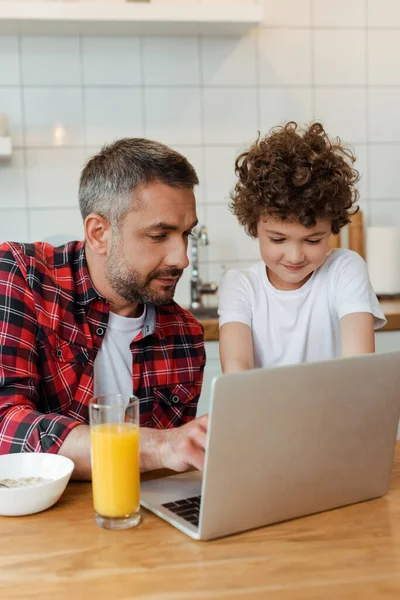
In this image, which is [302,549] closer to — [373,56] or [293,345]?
[293,345]

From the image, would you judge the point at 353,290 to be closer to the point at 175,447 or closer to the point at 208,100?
the point at 175,447

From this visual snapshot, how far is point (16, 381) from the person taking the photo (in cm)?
130

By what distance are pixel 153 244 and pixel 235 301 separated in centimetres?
27

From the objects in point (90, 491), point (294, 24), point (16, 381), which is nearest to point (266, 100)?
point (294, 24)

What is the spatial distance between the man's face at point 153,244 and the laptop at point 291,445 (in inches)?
19.7

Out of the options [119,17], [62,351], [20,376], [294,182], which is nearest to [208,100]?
[119,17]

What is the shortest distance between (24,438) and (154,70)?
1.97m

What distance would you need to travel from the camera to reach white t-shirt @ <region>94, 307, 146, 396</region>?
5.01 ft

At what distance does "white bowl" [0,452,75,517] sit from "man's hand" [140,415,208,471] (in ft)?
0.40

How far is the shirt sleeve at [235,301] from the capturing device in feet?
5.24

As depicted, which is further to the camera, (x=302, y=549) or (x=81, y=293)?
(x=81, y=293)

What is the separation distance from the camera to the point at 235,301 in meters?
1.62

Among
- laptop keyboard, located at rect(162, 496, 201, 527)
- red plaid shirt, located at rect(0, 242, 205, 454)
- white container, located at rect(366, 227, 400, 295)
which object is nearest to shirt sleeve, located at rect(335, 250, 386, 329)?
red plaid shirt, located at rect(0, 242, 205, 454)

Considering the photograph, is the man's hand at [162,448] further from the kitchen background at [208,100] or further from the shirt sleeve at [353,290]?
the kitchen background at [208,100]
